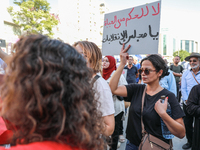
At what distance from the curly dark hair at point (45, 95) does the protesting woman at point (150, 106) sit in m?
1.34

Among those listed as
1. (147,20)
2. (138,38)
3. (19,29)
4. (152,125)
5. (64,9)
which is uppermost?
(64,9)

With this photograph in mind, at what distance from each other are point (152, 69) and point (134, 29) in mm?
733

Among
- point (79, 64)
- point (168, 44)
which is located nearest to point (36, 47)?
point (79, 64)

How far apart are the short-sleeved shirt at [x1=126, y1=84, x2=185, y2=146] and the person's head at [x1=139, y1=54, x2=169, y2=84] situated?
156 millimetres

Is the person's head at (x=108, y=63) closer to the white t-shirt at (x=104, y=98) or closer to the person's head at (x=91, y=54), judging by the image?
the person's head at (x=91, y=54)

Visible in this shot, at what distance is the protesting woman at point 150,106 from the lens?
192cm

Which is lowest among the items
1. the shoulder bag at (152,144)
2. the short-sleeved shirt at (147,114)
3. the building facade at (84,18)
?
the shoulder bag at (152,144)

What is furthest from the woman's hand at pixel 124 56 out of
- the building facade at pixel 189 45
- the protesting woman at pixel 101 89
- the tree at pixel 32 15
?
the building facade at pixel 189 45

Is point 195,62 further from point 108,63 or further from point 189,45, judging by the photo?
point 189,45

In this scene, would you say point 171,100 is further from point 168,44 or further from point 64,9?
point 168,44

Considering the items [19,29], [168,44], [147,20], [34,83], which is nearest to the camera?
[34,83]

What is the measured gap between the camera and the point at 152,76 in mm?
2303

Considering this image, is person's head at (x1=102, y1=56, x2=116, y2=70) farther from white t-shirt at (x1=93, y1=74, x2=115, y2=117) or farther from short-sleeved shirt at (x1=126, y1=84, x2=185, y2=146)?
white t-shirt at (x1=93, y1=74, x2=115, y2=117)

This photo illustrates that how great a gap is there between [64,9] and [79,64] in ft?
128
